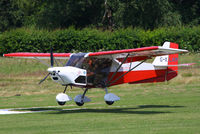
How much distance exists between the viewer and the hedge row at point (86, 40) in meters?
47.0

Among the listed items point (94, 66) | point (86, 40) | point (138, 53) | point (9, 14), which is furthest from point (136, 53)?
point (9, 14)

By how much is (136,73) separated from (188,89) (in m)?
10.1

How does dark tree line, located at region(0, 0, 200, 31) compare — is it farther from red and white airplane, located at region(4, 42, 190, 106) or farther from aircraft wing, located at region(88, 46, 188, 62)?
aircraft wing, located at region(88, 46, 188, 62)

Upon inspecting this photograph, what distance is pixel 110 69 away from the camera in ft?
67.8

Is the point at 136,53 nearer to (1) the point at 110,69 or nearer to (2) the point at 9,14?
(1) the point at 110,69

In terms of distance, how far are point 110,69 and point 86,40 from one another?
1072 inches

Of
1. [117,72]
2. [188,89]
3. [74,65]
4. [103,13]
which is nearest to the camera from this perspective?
[74,65]

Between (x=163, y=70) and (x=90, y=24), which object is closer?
(x=163, y=70)

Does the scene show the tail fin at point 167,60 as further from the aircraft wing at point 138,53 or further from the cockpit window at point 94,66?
the cockpit window at point 94,66

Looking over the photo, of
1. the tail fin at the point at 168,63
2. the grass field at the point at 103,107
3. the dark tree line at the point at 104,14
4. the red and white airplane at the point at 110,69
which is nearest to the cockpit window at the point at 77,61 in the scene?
the red and white airplane at the point at 110,69

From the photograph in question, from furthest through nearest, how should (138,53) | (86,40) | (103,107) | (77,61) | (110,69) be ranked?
(86,40) < (103,107) < (110,69) < (138,53) < (77,61)

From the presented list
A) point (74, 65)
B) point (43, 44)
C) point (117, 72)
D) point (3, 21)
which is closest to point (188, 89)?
point (117, 72)

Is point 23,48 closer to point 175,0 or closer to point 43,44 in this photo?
point 43,44

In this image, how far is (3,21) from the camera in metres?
69.6
